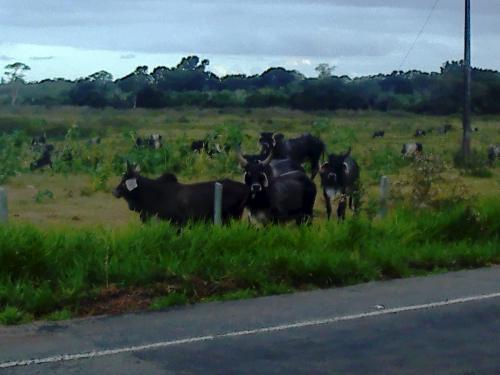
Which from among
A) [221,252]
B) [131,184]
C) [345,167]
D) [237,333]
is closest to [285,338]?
[237,333]

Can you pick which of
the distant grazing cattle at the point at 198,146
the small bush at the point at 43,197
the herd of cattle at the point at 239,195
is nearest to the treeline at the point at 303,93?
the distant grazing cattle at the point at 198,146

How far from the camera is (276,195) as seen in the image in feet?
53.6

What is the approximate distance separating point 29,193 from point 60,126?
34015 mm

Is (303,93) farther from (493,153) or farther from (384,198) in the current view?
(384,198)

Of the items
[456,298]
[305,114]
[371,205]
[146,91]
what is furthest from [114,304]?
[146,91]

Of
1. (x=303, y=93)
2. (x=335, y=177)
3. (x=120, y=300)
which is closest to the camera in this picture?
(x=120, y=300)

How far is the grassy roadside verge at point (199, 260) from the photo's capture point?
9.81 m

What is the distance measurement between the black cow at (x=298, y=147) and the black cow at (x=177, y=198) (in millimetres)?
7551

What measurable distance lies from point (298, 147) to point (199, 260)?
1452 cm

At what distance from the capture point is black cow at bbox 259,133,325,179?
77.7 ft

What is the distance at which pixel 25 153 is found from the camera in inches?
1453

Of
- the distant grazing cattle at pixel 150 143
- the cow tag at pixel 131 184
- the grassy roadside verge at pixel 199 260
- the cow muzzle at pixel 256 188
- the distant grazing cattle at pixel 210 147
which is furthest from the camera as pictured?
the distant grazing cattle at pixel 150 143

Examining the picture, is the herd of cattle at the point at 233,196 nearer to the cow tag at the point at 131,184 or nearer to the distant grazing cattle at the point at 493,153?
the cow tag at the point at 131,184

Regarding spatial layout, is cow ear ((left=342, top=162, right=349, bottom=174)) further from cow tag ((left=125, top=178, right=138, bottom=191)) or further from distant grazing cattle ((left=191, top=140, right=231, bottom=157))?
distant grazing cattle ((left=191, top=140, right=231, bottom=157))
